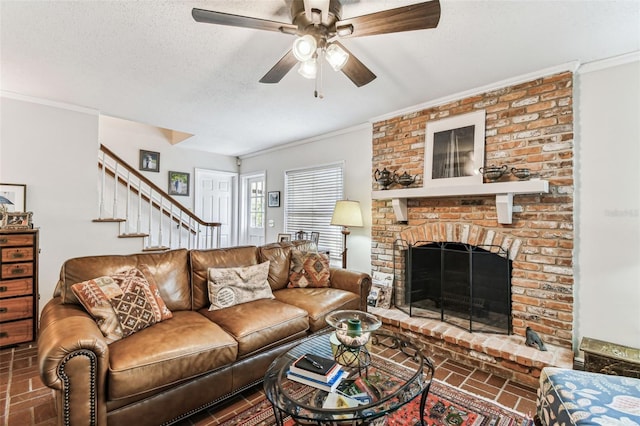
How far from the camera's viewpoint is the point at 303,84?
2.82 metres

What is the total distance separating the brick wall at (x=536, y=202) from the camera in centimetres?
244

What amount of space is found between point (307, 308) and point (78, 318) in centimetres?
154

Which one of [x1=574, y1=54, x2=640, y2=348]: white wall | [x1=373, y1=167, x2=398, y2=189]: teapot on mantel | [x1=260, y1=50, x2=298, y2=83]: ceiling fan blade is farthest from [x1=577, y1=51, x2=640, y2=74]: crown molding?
[x1=260, y1=50, x2=298, y2=83]: ceiling fan blade

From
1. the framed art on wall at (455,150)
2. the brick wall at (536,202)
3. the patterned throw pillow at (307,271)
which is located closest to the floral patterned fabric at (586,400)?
the brick wall at (536,202)

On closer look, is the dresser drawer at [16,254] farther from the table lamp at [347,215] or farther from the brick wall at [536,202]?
the brick wall at [536,202]

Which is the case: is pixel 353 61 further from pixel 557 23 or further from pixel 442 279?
pixel 442 279

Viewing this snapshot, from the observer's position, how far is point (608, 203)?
232 cm

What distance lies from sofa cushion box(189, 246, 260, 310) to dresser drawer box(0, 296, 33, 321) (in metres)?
1.66

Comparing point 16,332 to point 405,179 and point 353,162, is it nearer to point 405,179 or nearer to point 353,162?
point 353,162

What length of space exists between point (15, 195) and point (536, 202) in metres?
5.13

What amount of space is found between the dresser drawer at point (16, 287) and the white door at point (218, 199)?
118 inches

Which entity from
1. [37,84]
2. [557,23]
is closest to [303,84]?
[557,23]

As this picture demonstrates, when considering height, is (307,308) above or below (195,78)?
below

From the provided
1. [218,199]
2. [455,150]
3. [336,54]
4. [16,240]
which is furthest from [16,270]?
[455,150]
